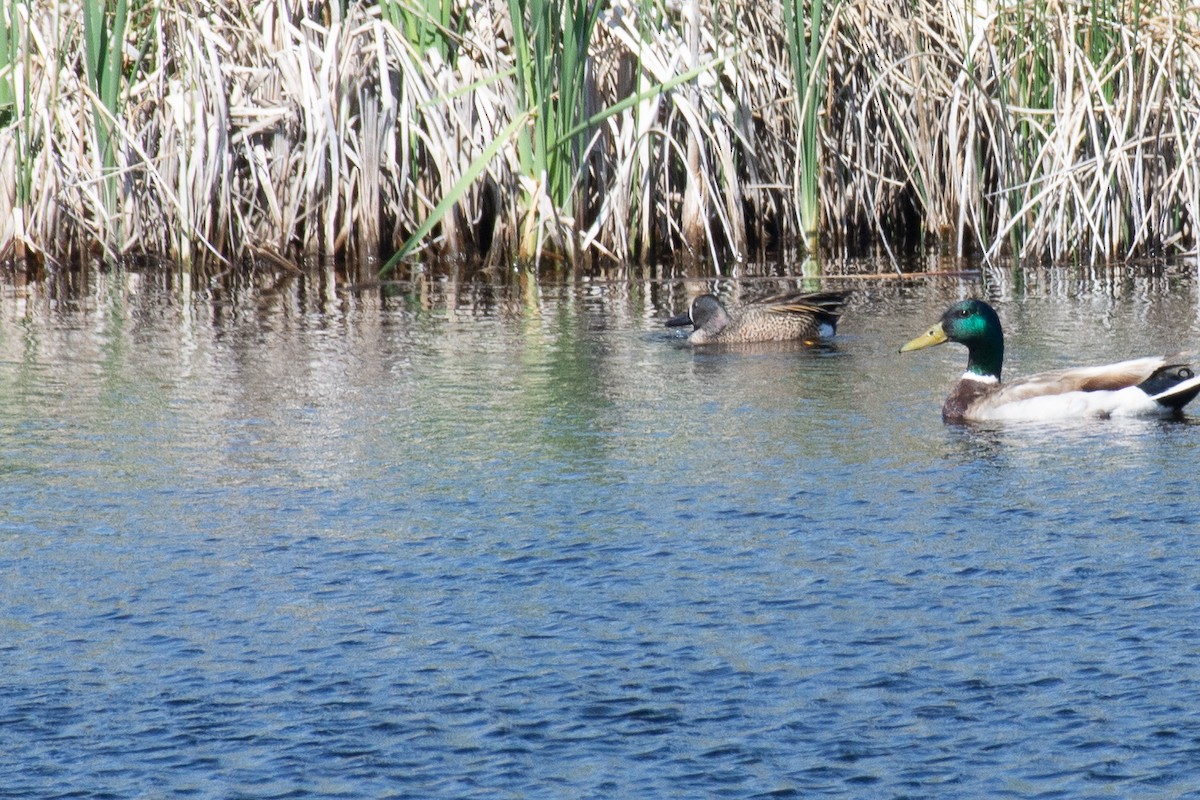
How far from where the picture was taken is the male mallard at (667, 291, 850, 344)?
10.0 metres

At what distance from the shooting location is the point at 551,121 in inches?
475

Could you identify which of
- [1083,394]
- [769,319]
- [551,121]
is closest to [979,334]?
[1083,394]

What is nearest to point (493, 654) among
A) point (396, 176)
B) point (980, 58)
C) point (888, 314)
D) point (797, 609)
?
point (797, 609)

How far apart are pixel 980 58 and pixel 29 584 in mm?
9340

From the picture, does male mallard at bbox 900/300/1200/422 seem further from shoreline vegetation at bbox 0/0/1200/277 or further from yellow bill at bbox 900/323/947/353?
shoreline vegetation at bbox 0/0/1200/277

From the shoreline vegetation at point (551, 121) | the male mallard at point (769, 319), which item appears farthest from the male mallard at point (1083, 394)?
the shoreline vegetation at point (551, 121)

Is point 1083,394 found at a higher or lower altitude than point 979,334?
lower

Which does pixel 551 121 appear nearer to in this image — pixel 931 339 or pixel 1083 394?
pixel 931 339

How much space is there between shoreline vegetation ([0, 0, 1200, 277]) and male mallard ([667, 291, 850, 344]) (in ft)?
6.37

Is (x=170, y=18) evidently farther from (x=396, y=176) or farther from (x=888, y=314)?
(x=888, y=314)

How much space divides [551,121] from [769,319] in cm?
258

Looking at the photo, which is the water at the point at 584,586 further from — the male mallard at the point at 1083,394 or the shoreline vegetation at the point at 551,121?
the shoreline vegetation at the point at 551,121

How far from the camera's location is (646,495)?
20.7ft

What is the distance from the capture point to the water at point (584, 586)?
3951mm
